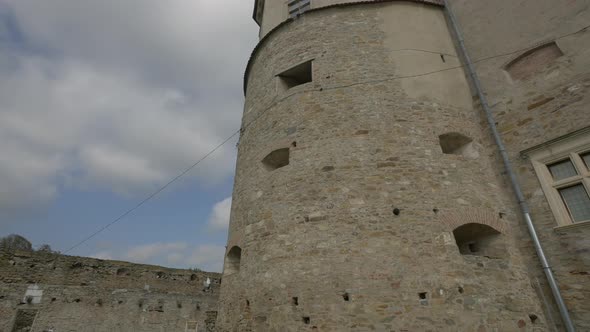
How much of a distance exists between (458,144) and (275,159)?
12.5ft

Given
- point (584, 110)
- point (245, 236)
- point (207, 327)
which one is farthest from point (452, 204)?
point (207, 327)

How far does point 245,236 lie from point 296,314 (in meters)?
1.94

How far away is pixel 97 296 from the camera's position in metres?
11.2

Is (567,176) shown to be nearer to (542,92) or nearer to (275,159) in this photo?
(542,92)

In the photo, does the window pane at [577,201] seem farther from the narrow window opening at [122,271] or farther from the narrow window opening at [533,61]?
the narrow window opening at [122,271]

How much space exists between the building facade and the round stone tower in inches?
1.0

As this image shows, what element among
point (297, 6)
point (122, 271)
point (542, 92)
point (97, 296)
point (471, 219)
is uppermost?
point (297, 6)

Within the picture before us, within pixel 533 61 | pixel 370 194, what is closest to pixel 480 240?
pixel 370 194

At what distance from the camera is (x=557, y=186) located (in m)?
5.88

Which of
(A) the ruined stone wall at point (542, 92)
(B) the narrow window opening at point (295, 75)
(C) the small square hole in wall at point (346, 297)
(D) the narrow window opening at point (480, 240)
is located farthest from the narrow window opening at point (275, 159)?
(A) the ruined stone wall at point (542, 92)

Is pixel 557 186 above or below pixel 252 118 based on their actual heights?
below

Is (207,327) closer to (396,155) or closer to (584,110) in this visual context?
(396,155)

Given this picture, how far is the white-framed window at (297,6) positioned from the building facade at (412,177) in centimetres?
105

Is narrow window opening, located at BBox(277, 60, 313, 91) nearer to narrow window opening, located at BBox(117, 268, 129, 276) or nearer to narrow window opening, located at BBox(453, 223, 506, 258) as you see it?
narrow window opening, located at BBox(453, 223, 506, 258)
